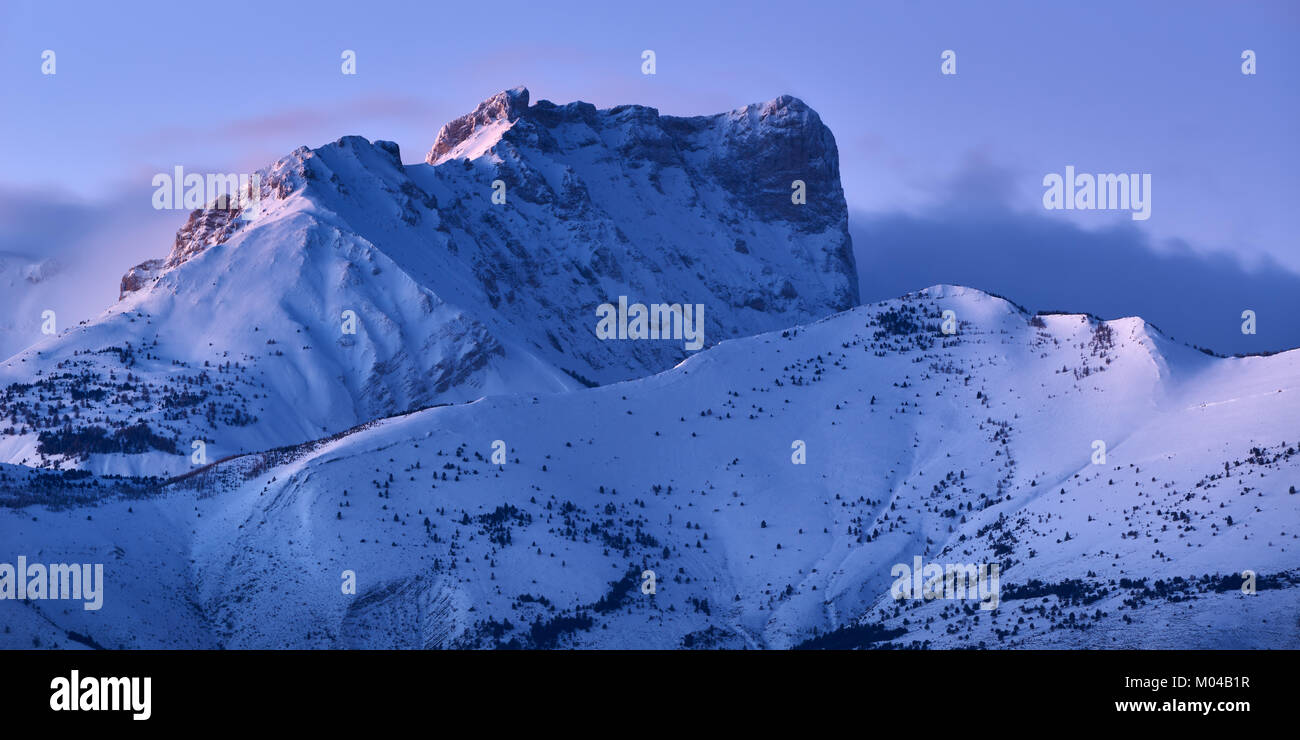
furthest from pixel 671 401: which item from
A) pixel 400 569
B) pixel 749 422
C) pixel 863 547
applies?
pixel 400 569

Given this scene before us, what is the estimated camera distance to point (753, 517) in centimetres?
17088

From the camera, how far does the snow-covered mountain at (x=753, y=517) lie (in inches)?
5512

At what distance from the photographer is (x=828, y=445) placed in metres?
185

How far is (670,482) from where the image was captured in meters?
178

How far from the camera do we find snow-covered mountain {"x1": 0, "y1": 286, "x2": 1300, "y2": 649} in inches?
5512

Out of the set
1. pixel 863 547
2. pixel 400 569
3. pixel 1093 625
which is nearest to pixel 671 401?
pixel 863 547

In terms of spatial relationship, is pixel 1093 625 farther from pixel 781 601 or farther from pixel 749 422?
pixel 749 422

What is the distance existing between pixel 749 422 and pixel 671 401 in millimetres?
9664

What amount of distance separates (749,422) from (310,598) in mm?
57568

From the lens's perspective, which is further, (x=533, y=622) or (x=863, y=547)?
(x=863, y=547)
